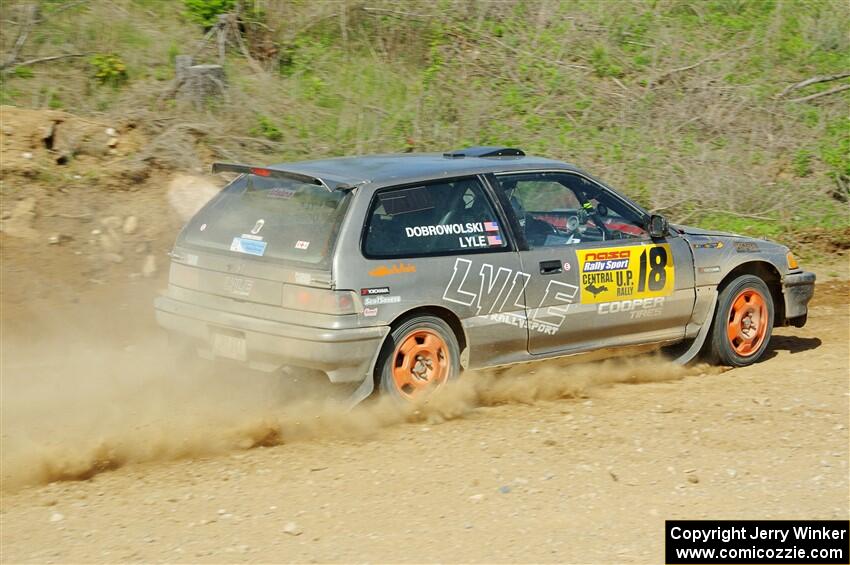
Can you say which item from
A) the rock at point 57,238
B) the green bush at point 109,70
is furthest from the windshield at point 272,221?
the green bush at point 109,70

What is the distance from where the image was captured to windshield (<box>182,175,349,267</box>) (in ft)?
21.9

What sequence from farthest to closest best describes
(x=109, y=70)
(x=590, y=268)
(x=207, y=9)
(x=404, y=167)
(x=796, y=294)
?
1. (x=207, y=9)
2. (x=109, y=70)
3. (x=796, y=294)
4. (x=590, y=268)
5. (x=404, y=167)

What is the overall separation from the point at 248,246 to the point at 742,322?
3.94m

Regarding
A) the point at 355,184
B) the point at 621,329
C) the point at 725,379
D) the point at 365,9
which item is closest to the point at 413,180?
the point at 355,184

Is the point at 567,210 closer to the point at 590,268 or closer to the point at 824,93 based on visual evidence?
the point at 590,268

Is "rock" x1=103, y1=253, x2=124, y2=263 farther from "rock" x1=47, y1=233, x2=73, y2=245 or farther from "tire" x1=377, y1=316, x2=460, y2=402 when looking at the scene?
"tire" x1=377, y1=316, x2=460, y2=402

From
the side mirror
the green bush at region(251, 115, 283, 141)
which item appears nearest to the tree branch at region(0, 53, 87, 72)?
the green bush at region(251, 115, 283, 141)

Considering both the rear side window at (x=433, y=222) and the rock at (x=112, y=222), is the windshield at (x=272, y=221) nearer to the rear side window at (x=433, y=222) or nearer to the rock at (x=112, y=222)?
the rear side window at (x=433, y=222)

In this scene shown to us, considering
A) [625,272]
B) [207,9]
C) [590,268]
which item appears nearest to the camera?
[590,268]

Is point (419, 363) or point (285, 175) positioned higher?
point (285, 175)

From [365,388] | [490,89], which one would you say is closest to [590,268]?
[365,388]

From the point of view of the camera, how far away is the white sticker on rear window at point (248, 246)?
6840 millimetres
